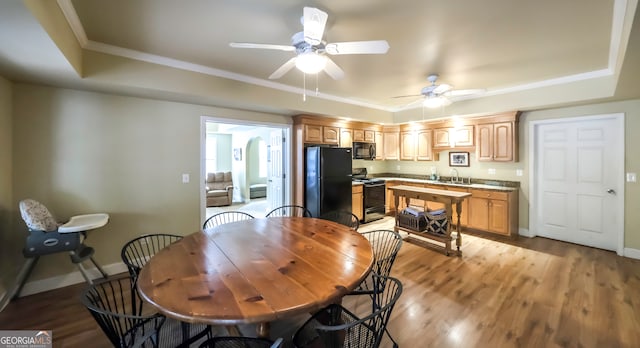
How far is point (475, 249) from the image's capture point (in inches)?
151

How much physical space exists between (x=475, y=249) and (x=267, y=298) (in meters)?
3.72

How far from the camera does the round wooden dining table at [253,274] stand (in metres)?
1.13

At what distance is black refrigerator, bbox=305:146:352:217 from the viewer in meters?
4.37

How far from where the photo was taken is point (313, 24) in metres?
1.75

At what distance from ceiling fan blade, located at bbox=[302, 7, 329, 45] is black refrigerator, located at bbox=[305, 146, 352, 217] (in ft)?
8.37

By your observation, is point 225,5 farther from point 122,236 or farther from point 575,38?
point 575,38

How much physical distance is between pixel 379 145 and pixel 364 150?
559 mm

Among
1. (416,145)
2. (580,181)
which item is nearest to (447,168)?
(416,145)

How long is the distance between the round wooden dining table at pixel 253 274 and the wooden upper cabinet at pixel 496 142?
12.2 ft

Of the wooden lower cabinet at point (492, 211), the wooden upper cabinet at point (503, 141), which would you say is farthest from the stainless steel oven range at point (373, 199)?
the wooden upper cabinet at point (503, 141)

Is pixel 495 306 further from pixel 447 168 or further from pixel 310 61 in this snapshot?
pixel 447 168

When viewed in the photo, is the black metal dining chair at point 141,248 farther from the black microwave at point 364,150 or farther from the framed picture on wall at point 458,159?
the framed picture on wall at point 458,159

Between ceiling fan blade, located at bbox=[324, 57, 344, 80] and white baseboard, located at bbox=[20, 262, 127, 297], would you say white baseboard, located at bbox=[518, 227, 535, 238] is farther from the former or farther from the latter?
white baseboard, located at bbox=[20, 262, 127, 297]

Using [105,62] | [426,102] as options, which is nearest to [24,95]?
[105,62]
